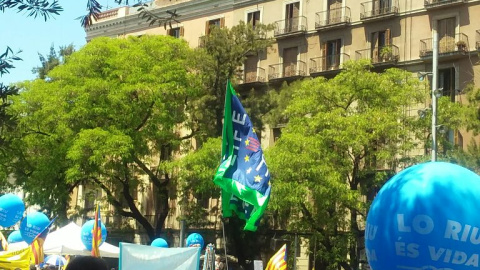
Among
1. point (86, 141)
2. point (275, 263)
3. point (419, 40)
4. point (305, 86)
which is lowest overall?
point (275, 263)

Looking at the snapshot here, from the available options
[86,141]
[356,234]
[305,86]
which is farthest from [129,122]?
[356,234]

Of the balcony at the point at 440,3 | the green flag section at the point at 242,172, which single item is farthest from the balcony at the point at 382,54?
the green flag section at the point at 242,172

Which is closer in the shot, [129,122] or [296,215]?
[296,215]

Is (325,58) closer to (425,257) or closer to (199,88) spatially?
(199,88)

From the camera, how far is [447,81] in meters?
35.3

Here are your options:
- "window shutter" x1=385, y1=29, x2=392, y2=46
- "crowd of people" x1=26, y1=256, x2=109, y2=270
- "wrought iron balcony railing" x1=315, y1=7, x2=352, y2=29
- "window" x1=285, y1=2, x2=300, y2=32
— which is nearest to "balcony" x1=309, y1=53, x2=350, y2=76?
"wrought iron balcony railing" x1=315, y1=7, x2=352, y2=29

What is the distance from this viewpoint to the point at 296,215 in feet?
110

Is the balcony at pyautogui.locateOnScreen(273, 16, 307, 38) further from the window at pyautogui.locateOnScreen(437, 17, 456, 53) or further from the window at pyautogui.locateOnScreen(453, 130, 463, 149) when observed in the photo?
the window at pyautogui.locateOnScreen(453, 130, 463, 149)

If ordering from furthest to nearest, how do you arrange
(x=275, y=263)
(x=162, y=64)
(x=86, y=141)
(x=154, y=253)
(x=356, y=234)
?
(x=162, y=64) < (x=86, y=141) < (x=356, y=234) < (x=275, y=263) < (x=154, y=253)

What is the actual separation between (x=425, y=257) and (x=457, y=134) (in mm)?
27370

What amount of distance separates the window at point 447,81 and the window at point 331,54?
5317mm

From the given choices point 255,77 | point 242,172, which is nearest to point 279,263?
point 242,172

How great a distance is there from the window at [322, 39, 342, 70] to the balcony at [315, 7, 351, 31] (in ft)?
2.45

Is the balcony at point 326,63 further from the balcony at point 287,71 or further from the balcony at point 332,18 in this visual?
the balcony at point 332,18
